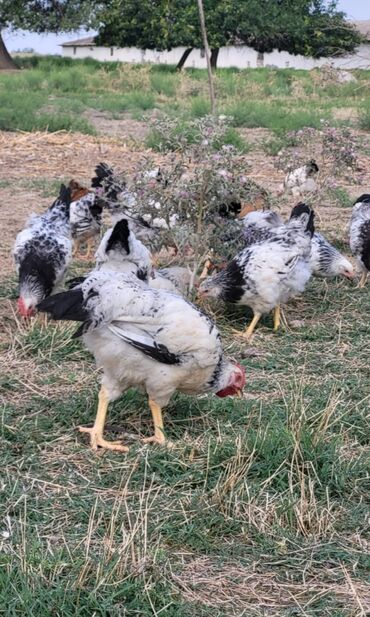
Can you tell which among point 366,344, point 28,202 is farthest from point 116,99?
point 366,344

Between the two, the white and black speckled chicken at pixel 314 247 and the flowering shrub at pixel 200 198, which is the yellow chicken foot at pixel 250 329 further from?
the white and black speckled chicken at pixel 314 247

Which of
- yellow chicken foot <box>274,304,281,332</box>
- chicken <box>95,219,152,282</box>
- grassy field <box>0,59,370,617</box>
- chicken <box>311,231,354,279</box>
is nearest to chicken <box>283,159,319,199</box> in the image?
chicken <box>311,231,354,279</box>

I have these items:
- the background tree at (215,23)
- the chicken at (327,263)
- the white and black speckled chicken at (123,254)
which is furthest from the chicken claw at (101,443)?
the background tree at (215,23)

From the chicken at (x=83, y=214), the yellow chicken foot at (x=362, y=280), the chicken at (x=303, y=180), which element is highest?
the chicken at (x=303, y=180)

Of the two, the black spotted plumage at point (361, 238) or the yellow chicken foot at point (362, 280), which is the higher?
the black spotted plumage at point (361, 238)

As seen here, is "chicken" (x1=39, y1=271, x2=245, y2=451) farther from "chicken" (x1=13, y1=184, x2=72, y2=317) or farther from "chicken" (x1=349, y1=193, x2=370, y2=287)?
"chicken" (x1=349, y1=193, x2=370, y2=287)

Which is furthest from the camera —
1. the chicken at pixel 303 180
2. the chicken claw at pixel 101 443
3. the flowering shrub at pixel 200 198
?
the chicken at pixel 303 180

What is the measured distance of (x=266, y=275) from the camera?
5.93 m

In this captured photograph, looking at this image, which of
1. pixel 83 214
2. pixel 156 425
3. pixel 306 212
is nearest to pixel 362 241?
pixel 306 212

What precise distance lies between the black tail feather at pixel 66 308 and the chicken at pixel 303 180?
468cm

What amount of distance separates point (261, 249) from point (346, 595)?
3508mm

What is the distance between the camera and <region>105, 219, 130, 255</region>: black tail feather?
502 centimetres

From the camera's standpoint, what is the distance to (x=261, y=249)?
20.0 ft

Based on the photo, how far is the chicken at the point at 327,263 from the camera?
6859mm
